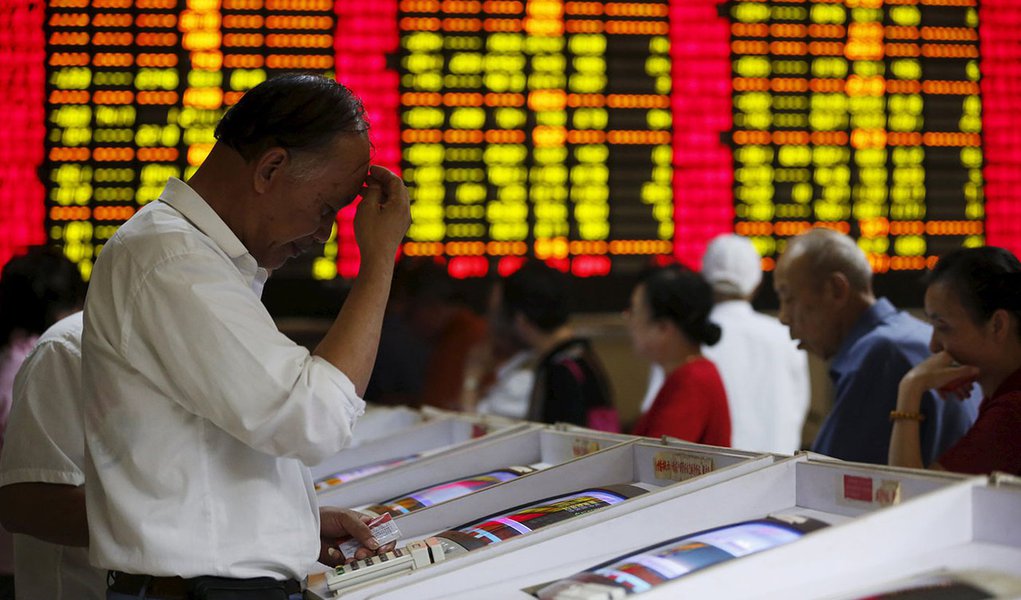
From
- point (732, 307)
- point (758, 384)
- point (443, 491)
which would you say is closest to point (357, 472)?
point (443, 491)

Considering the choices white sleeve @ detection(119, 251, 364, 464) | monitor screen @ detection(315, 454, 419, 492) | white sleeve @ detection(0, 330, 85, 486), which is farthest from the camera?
monitor screen @ detection(315, 454, 419, 492)

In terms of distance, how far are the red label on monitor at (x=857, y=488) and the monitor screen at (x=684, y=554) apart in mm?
71

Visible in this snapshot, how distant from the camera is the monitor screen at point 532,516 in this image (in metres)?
1.93

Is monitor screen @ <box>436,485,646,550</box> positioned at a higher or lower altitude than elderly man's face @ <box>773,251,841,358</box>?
lower

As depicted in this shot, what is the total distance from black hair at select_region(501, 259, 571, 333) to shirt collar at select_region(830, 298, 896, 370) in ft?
3.75

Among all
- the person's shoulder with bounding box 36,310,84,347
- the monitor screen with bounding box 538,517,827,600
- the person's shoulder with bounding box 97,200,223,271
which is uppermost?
the person's shoulder with bounding box 97,200,223,271

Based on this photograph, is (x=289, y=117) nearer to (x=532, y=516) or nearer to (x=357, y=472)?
(x=532, y=516)

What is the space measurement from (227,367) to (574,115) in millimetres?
3635

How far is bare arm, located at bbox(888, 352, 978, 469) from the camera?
2652 millimetres

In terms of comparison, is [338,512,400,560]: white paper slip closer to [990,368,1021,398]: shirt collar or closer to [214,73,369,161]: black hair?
[214,73,369,161]: black hair

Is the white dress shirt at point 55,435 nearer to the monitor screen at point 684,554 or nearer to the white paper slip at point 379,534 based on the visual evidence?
the white paper slip at point 379,534

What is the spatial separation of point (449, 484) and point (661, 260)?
8.86 ft

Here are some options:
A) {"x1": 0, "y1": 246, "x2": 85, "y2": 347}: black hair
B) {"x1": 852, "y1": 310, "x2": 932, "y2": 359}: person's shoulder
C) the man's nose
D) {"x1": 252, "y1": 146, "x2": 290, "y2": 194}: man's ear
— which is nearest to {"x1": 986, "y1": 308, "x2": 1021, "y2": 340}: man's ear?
{"x1": 852, "y1": 310, "x2": 932, "y2": 359}: person's shoulder

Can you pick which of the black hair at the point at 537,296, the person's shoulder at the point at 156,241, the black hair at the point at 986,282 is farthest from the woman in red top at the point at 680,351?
the person's shoulder at the point at 156,241
